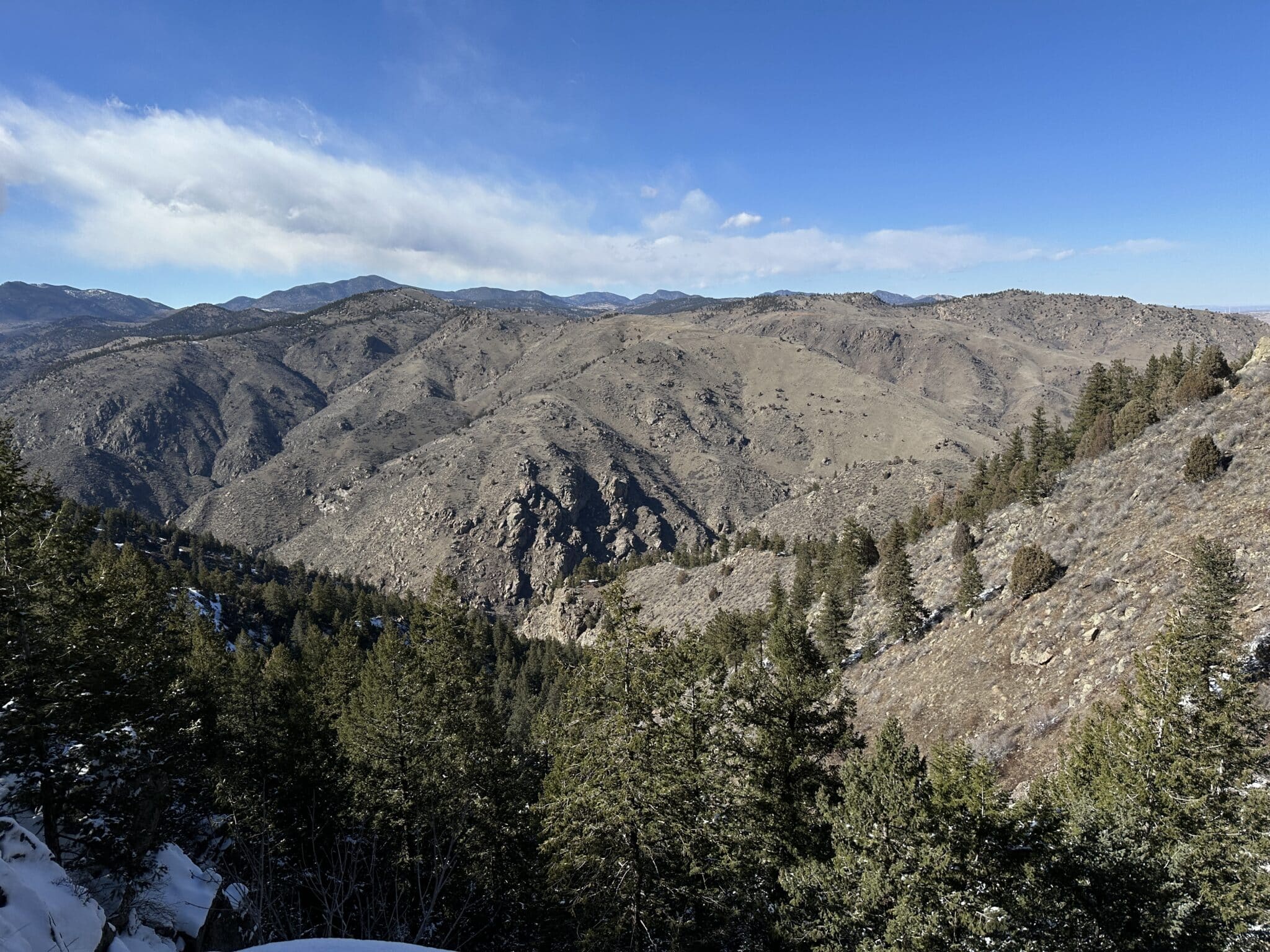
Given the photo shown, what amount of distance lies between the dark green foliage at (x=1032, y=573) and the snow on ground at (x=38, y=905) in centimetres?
3688

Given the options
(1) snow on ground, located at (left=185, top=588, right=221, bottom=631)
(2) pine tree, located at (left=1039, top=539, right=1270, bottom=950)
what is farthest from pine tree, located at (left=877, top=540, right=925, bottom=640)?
(1) snow on ground, located at (left=185, top=588, right=221, bottom=631)

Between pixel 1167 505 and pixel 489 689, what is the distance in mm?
33410

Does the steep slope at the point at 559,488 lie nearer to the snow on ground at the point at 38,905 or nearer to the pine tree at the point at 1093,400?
the pine tree at the point at 1093,400

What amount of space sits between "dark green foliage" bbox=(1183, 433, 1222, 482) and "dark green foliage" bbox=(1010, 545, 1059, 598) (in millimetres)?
7434

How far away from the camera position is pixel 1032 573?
31625mm

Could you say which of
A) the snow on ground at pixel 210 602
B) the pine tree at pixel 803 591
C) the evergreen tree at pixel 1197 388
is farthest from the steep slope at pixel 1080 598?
the snow on ground at pixel 210 602

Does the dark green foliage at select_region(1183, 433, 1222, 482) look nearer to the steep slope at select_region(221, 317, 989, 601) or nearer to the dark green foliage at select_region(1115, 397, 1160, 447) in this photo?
the dark green foliage at select_region(1115, 397, 1160, 447)

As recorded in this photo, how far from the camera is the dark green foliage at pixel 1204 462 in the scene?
28.6m

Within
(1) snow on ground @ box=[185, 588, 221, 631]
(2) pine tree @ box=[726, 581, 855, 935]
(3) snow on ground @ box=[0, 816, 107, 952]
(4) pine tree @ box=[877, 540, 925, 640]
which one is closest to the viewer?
(3) snow on ground @ box=[0, 816, 107, 952]

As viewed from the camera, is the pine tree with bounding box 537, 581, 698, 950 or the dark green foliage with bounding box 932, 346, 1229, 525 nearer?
the pine tree with bounding box 537, 581, 698, 950

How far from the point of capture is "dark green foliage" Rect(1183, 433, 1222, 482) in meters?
28.6

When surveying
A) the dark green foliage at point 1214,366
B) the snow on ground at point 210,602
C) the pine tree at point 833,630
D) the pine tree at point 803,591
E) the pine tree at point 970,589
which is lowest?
the snow on ground at point 210,602

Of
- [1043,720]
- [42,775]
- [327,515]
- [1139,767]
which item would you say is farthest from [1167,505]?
[327,515]

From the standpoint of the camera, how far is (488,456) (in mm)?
162750
